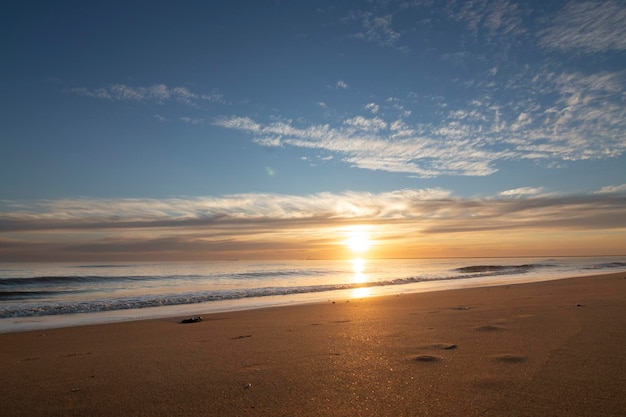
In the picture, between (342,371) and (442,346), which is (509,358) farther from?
(342,371)

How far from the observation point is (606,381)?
11.6 ft

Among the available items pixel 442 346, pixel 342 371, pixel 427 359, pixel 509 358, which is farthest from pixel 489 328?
pixel 342 371

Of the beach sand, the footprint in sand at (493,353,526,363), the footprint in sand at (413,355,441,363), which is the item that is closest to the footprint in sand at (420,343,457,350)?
the beach sand

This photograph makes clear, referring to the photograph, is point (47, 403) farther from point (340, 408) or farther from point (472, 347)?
point (472, 347)

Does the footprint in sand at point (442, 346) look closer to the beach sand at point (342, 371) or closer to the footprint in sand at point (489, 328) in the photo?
the beach sand at point (342, 371)

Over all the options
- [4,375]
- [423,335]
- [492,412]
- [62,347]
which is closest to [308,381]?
[492,412]

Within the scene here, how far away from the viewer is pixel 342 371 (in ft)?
14.0

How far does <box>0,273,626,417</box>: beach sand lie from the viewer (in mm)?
3250

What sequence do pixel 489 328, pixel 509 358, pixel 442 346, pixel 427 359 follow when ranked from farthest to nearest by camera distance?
pixel 489 328, pixel 442 346, pixel 427 359, pixel 509 358

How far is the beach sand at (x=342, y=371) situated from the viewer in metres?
3.25

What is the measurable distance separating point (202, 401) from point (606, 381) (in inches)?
138

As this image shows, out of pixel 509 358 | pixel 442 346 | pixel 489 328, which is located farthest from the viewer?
pixel 489 328

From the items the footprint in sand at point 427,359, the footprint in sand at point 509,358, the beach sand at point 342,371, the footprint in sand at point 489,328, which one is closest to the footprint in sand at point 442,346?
the beach sand at point 342,371

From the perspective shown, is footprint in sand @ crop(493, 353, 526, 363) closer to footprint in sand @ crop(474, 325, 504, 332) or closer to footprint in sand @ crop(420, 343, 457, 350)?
footprint in sand @ crop(420, 343, 457, 350)
